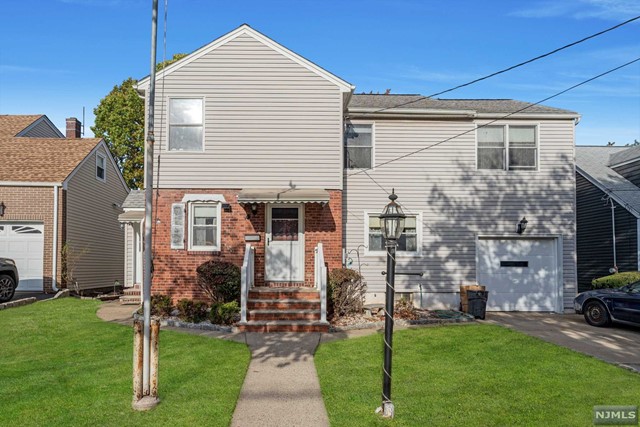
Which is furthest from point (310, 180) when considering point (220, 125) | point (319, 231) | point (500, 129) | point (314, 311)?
point (500, 129)

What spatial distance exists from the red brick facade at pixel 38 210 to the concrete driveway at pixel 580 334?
539 inches

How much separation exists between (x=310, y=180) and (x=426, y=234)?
12.5ft

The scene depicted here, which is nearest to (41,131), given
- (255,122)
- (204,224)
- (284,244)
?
(204,224)

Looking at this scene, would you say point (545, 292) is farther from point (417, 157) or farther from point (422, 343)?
point (422, 343)

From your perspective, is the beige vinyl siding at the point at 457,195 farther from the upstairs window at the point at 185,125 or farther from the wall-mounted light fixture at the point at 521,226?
the upstairs window at the point at 185,125

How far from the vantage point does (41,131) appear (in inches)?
870

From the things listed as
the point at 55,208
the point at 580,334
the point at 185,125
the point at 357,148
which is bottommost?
the point at 580,334

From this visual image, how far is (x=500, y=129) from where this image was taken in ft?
47.8

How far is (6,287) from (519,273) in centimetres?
1433

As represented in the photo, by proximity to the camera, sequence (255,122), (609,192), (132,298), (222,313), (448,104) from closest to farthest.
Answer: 1. (222,313)
2. (255,122)
3. (132,298)
4. (448,104)
5. (609,192)

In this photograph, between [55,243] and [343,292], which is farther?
[55,243]

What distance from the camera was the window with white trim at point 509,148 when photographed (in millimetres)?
14508

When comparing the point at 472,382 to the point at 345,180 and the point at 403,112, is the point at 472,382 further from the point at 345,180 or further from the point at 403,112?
the point at 403,112

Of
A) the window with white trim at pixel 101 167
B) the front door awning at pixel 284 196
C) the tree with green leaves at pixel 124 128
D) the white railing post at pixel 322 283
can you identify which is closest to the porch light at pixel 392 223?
the white railing post at pixel 322 283
